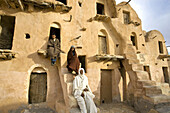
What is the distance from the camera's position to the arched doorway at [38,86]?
6.16m

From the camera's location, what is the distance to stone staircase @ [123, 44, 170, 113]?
560cm

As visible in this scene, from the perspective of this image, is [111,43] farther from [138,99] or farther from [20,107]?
[20,107]

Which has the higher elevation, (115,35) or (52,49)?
(115,35)

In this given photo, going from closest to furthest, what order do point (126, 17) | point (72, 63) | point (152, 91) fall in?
point (72, 63), point (152, 91), point (126, 17)

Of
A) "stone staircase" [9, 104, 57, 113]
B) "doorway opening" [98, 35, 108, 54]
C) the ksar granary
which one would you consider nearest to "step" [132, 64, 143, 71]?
the ksar granary

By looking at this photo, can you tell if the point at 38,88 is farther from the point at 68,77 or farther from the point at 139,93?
the point at 139,93

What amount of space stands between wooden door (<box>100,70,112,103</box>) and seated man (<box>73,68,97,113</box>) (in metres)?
4.09

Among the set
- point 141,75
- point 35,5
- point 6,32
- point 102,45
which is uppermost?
point 35,5

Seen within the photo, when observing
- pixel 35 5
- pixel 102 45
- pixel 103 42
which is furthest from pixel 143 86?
pixel 35 5

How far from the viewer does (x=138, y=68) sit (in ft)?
25.2

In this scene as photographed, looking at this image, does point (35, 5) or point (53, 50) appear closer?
point (53, 50)

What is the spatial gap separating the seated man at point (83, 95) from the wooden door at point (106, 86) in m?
4.09

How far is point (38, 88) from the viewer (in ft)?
20.8

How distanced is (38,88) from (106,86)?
551cm
